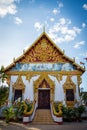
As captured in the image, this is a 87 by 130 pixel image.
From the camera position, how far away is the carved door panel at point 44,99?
45.9 ft

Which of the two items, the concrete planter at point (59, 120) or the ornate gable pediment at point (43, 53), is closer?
the concrete planter at point (59, 120)

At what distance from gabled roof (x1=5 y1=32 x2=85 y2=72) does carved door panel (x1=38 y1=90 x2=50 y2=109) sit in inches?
119

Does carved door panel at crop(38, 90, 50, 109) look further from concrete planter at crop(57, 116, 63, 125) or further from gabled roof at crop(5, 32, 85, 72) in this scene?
concrete planter at crop(57, 116, 63, 125)

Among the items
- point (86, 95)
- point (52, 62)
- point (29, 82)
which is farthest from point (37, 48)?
point (86, 95)

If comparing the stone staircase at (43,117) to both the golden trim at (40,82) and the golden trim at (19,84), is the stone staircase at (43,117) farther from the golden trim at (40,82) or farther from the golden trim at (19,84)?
the golden trim at (19,84)

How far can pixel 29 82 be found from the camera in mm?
14438

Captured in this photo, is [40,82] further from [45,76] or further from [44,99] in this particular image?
[44,99]

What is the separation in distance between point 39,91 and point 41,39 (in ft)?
17.9

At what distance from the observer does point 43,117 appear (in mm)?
11461

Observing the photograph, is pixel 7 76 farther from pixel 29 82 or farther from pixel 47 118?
pixel 47 118

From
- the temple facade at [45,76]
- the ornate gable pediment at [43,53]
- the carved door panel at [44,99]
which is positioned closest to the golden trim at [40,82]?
the temple facade at [45,76]

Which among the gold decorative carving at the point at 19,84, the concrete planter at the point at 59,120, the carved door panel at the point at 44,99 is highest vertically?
the gold decorative carving at the point at 19,84

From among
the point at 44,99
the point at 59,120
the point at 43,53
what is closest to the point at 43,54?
the point at 43,53

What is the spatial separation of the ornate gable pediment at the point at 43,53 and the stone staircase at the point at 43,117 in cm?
507
